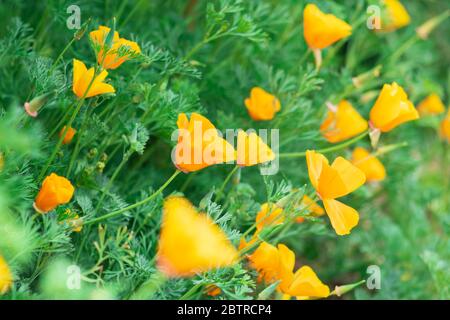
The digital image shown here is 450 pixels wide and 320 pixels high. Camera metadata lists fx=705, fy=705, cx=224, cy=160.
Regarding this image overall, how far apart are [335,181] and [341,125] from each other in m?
0.34

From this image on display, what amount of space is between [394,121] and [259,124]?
1.06ft

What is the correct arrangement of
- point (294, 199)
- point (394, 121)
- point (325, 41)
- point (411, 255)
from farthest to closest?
1. point (411, 255)
2. point (325, 41)
3. point (394, 121)
4. point (294, 199)

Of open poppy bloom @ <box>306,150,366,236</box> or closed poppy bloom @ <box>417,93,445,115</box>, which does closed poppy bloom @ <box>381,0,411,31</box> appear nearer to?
closed poppy bloom @ <box>417,93,445,115</box>

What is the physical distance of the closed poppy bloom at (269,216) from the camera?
43.2 inches

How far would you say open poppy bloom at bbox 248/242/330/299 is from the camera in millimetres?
1101

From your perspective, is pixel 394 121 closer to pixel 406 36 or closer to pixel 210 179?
pixel 210 179

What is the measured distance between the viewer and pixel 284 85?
1374 mm

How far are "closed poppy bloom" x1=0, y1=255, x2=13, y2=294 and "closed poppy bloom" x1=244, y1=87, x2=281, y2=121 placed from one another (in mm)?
573

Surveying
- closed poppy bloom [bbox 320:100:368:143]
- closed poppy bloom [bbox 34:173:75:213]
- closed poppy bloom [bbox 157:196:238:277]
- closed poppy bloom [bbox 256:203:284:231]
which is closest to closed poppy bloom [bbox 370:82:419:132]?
closed poppy bloom [bbox 320:100:368:143]

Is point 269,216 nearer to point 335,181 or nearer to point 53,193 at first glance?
point 335,181

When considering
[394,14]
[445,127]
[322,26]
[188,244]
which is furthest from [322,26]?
[445,127]

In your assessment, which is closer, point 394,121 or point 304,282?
point 304,282

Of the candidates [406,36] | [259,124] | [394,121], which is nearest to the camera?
[394,121]
